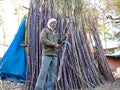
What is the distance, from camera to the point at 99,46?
6.24m

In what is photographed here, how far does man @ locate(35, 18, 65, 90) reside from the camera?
15.0ft

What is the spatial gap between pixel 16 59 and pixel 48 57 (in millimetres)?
1193

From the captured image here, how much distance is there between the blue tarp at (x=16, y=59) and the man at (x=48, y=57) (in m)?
0.95

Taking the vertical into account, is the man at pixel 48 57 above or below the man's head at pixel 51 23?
below

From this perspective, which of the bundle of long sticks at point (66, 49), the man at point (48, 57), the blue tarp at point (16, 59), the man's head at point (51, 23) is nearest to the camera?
the man at point (48, 57)

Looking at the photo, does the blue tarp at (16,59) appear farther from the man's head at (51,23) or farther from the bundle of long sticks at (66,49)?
the man's head at (51,23)

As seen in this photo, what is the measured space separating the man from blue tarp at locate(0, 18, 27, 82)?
946 millimetres

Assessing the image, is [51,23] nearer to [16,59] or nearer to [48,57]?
[48,57]

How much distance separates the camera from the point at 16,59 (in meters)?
5.55

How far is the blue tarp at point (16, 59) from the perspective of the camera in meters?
5.48

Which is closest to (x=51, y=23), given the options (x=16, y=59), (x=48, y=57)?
(x=48, y=57)

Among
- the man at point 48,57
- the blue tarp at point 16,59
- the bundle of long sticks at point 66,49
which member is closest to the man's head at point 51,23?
the man at point 48,57

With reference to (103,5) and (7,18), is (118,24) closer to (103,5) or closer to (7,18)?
(103,5)

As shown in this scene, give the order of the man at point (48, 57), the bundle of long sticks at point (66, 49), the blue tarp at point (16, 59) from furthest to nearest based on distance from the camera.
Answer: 1. the blue tarp at point (16, 59)
2. the bundle of long sticks at point (66, 49)
3. the man at point (48, 57)
